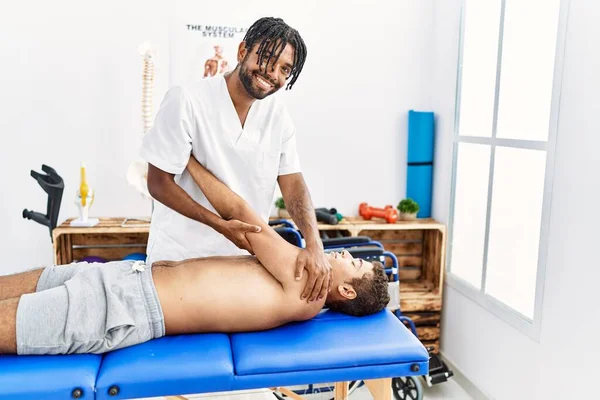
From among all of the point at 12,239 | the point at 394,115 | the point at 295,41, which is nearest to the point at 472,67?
the point at 394,115

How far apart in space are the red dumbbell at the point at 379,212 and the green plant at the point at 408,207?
46 mm

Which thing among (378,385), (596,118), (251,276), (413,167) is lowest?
(378,385)

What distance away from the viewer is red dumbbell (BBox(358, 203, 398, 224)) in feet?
10.5

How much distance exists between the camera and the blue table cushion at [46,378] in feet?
4.43

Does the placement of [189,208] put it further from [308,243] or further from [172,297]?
Answer: [308,243]

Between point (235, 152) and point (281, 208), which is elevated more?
point (235, 152)

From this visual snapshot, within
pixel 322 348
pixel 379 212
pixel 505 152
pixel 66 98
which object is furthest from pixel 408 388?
pixel 66 98

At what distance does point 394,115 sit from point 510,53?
923 millimetres

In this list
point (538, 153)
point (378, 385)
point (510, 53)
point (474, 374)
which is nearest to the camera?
point (378, 385)

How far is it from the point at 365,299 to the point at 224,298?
0.48m

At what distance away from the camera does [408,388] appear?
2762mm

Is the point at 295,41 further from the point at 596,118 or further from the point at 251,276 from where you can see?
the point at 596,118

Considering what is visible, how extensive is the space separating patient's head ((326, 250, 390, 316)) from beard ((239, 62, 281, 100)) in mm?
613

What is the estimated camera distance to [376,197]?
3.51m
